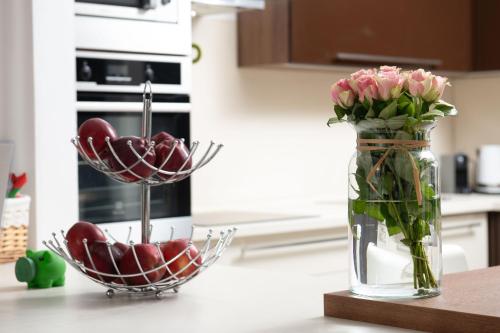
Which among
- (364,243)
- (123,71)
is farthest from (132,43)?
(364,243)

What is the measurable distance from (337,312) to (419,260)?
14 cm

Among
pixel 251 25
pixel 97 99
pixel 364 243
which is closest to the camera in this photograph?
pixel 364 243

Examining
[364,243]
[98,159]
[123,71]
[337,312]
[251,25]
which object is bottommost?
[337,312]

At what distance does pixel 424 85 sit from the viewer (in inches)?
52.5

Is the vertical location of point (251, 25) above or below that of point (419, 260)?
above

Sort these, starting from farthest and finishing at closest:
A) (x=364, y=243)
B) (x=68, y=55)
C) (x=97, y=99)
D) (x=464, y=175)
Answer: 1. (x=464, y=175)
2. (x=97, y=99)
3. (x=68, y=55)
4. (x=364, y=243)

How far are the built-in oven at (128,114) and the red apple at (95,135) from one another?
1031mm

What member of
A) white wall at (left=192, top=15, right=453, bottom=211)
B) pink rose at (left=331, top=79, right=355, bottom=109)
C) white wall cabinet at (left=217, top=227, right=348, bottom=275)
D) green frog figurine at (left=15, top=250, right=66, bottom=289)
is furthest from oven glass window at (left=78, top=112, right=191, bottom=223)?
pink rose at (left=331, top=79, right=355, bottom=109)

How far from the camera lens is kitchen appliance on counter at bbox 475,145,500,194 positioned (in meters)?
4.21

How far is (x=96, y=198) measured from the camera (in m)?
2.67

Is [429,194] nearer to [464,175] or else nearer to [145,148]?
[145,148]

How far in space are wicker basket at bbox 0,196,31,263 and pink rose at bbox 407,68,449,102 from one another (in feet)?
3.67

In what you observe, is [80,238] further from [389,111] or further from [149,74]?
[149,74]

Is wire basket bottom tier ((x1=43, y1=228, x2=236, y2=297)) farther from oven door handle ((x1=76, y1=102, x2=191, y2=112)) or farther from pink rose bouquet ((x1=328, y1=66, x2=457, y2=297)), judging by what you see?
oven door handle ((x1=76, y1=102, x2=191, y2=112))
